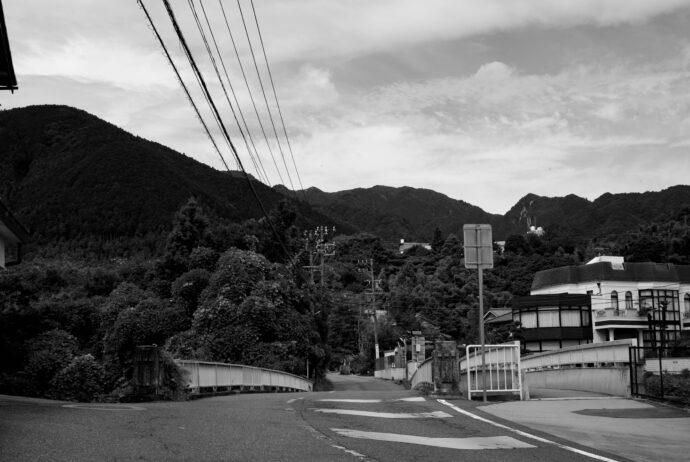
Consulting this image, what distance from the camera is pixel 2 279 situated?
1431 inches

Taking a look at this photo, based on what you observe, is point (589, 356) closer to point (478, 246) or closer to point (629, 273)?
point (478, 246)

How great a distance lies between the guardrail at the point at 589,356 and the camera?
72.0 ft

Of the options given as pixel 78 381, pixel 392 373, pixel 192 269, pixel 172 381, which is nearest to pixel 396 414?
pixel 172 381

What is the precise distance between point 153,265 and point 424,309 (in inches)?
1219

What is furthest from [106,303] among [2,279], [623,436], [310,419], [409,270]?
[409,270]

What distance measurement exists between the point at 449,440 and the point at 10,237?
1462 centimetres

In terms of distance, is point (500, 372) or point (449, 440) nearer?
point (449, 440)

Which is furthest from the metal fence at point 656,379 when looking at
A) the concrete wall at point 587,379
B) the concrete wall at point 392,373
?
the concrete wall at point 392,373

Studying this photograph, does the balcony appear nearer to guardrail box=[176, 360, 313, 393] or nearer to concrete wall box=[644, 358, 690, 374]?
guardrail box=[176, 360, 313, 393]

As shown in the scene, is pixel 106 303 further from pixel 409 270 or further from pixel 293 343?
pixel 409 270

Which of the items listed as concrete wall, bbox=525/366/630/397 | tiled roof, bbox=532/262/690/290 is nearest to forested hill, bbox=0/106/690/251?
tiled roof, bbox=532/262/690/290

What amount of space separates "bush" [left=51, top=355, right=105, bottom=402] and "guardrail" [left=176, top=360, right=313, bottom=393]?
4551 mm

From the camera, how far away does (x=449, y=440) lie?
398 inches

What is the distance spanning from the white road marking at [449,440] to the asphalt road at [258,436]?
0.04 feet
